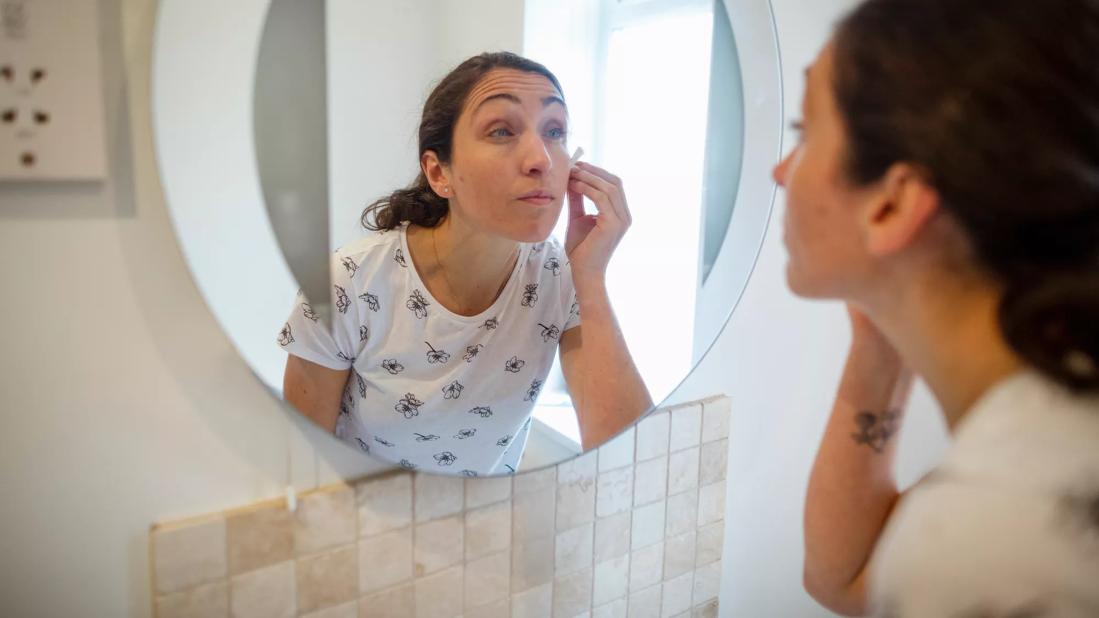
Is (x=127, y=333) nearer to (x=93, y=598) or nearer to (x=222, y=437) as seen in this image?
(x=222, y=437)

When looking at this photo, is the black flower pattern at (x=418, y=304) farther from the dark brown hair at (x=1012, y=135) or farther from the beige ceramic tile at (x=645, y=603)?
the beige ceramic tile at (x=645, y=603)

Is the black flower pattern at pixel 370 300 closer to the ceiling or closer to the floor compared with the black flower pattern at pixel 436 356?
closer to the ceiling

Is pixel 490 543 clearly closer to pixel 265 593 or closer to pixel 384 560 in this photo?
pixel 384 560

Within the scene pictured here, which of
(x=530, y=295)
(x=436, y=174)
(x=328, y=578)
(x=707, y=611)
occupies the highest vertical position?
(x=436, y=174)

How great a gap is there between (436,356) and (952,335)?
415 mm

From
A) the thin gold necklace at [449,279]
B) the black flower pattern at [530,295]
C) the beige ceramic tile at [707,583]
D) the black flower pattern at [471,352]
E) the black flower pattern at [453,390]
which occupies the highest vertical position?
the thin gold necklace at [449,279]

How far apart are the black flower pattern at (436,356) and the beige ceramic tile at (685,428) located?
12.9 inches

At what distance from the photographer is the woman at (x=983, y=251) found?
43cm

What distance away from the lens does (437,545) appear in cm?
72

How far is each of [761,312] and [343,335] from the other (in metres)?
0.54

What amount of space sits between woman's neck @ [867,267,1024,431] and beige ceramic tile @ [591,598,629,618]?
0.47 meters

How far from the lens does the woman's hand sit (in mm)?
697

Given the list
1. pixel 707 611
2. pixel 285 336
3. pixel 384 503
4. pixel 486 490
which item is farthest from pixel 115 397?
pixel 707 611

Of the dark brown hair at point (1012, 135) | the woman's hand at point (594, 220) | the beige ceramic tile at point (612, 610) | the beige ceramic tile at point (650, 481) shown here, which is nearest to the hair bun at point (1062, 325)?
the dark brown hair at point (1012, 135)
